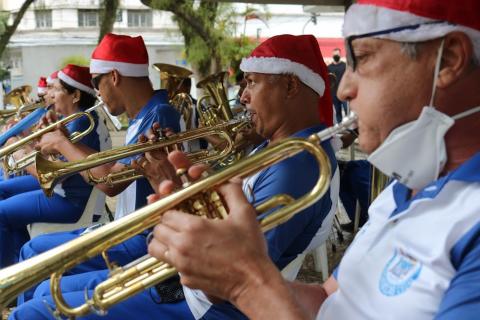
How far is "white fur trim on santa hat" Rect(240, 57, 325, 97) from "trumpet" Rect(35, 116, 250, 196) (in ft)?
1.83

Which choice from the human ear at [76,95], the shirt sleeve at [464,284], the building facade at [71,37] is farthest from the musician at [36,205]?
the building facade at [71,37]

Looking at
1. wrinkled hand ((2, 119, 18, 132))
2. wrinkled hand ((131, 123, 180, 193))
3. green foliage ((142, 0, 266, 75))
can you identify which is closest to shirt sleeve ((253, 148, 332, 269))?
wrinkled hand ((131, 123, 180, 193))

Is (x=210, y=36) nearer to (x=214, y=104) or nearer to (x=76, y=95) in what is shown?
(x=214, y=104)

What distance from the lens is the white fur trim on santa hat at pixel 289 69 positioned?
104 inches

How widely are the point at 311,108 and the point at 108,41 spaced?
1791 millimetres

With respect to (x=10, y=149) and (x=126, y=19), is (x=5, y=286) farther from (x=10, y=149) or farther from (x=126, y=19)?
(x=126, y=19)

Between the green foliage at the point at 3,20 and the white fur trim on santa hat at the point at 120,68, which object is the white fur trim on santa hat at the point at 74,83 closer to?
the white fur trim on santa hat at the point at 120,68

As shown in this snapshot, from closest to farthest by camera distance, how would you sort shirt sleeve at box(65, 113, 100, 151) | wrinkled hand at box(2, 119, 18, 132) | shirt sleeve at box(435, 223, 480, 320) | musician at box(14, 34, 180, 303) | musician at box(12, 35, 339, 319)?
shirt sleeve at box(435, 223, 480, 320) < musician at box(12, 35, 339, 319) < musician at box(14, 34, 180, 303) < shirt sleeve at box(65, 113, 100, 151) < wrinkled hand at box(2, 119, 18, 132)

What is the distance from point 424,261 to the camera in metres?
1.12

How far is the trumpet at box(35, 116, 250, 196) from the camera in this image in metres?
2.84

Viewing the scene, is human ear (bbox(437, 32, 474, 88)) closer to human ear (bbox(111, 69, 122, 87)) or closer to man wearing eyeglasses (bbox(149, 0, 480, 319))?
man wearing eyeglasses (bbox(149, 0, 480, 319))

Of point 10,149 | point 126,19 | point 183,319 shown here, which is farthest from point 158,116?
point 126,19

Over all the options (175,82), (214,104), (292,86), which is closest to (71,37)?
(175,82)

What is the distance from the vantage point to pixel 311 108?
2619 millimetres
